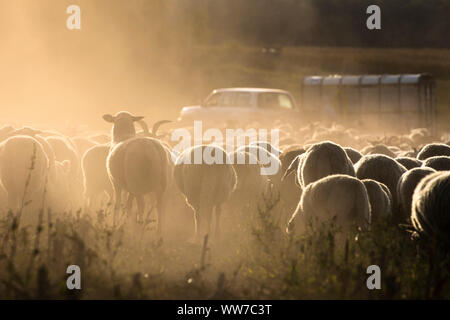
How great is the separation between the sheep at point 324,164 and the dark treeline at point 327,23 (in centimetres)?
7227

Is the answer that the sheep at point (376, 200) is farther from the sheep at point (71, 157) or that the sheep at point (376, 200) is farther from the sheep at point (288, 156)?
the sheep at point (71, 157)

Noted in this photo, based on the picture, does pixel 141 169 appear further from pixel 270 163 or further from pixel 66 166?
pixel 270 163

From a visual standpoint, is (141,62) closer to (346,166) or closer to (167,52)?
Result: (167,52)

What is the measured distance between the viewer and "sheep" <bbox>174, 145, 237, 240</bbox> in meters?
8.17

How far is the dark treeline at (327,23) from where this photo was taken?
3831 inches

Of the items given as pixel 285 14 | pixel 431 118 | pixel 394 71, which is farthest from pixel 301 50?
pixel 431 118

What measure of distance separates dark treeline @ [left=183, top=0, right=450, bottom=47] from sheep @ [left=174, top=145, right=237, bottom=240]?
239ft

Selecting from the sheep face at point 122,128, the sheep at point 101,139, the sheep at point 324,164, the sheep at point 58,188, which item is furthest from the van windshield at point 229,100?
the sheep at point 324,164

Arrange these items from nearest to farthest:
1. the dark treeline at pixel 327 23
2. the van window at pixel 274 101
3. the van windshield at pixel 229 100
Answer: the van window at pixel 274 101, the van windshield at pixel 229 100, the dark treeline at pixel 327 23

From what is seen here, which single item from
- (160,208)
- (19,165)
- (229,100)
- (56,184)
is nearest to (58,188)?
(56,184)

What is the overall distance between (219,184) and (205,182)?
0.18 meters

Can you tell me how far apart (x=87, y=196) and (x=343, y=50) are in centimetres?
7533

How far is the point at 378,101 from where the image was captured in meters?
29.5

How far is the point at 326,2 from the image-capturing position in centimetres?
11975
